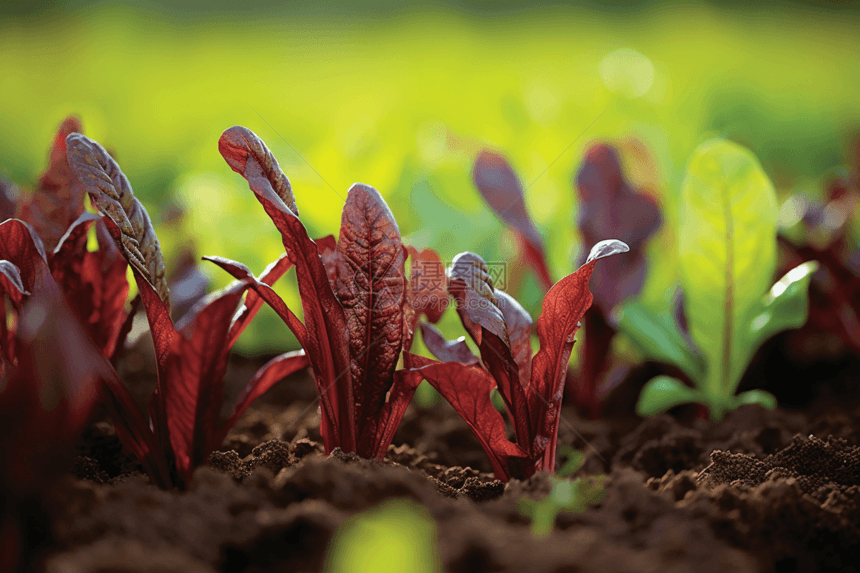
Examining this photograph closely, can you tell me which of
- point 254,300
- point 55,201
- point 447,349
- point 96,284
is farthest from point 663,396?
point 55,201

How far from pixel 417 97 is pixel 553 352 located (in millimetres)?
2984

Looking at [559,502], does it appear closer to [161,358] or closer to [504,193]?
[161,358]

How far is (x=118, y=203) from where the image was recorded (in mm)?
775

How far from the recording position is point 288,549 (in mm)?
542

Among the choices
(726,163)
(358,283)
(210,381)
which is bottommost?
(210,381)

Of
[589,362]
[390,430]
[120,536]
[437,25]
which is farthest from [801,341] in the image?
[437,25]

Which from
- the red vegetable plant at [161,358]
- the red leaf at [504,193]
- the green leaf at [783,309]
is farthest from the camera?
the red leaf at [504,193]

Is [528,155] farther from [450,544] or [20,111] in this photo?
[20,111]

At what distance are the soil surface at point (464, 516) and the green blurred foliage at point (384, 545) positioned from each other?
0.04 feet

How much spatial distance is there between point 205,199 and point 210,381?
1.05m

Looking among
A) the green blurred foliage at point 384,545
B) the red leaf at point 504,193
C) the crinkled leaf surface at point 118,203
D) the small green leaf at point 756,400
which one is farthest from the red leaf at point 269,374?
the small green leaf at point 756,400

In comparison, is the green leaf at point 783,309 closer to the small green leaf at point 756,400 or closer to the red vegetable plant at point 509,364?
the small green leaf at point 756,400

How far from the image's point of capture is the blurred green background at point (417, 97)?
1.65 meters

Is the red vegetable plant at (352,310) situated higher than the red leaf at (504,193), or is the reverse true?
the red leaf at (504,193)
